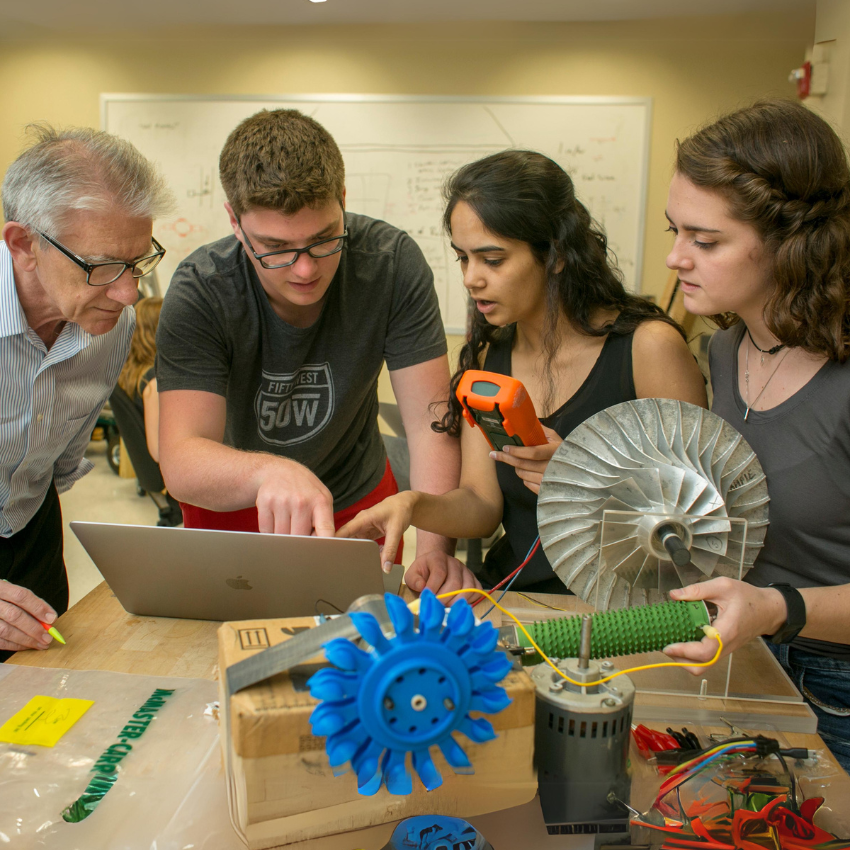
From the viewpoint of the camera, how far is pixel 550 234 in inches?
57.9

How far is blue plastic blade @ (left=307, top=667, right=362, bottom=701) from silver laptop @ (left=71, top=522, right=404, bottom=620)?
1.19 ft

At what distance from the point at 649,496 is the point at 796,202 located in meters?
0.52

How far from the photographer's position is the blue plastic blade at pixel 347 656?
0.56 m

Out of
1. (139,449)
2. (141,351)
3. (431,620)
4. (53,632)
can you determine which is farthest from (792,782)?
(141,351)

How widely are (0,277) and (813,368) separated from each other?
1418 mm

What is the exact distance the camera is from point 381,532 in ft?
3.99

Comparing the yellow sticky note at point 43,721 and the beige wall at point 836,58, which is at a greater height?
the beige wall at point 836,58

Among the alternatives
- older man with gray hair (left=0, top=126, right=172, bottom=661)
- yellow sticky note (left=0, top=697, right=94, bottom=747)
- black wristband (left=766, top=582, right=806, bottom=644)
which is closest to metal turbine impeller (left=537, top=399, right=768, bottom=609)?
black wristband (left=766, top=582, right=806, bottom=644)

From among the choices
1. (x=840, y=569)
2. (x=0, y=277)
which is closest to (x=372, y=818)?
(x=840, y=569)

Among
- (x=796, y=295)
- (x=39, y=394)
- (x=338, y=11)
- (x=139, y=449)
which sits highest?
(x=338, y=11)

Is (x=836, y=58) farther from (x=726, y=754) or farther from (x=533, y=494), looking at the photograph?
(x=726, y=754)

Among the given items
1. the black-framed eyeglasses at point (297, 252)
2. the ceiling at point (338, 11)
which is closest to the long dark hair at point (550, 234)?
the black-framed eyeglasses at point (297, 252)

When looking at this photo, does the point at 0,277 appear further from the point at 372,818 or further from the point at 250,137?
the point at 372,818

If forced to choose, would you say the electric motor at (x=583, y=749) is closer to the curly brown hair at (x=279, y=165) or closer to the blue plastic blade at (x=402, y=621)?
the blue plastic blade at (x=402, y=621)
